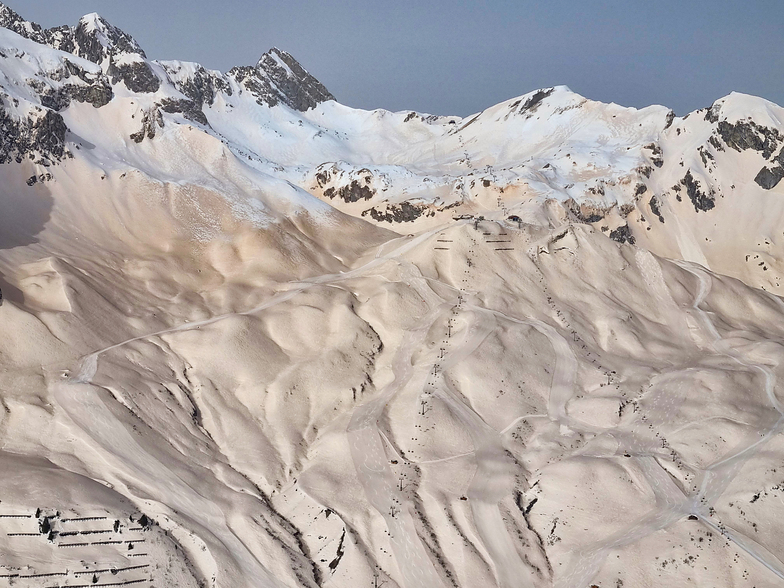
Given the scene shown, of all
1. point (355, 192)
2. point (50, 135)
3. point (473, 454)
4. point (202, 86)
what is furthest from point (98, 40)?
point (473, 454)

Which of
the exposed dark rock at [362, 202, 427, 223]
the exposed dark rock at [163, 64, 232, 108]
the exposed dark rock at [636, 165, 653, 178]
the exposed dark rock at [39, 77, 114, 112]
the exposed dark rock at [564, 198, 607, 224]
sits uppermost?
the exposed dark rock at [163, 64, 232, 108]

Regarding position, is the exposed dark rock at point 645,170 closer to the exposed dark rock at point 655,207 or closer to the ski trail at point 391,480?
the exposed dark rock at point 655,207

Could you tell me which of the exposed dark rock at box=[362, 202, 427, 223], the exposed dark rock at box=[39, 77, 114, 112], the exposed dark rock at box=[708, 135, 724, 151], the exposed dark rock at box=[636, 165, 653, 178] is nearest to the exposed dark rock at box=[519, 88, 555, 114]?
the exposed dark rock at box=[636, 165, 653, 178]

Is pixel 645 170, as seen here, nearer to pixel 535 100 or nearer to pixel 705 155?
pixel 705 155

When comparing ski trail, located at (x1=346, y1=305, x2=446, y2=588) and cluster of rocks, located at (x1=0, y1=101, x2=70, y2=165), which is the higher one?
cluster of rocks, located at (x1=0, y1=101, x2=70, y2=165)

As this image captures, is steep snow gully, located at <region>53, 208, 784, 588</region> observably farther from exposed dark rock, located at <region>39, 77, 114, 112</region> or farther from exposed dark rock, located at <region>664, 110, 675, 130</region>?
exposed dark rock, located at <region>664, 110, 675, 130</region>

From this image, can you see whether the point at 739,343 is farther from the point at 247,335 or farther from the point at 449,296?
the point at 247,335

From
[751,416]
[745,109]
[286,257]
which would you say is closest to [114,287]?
[286,257]
